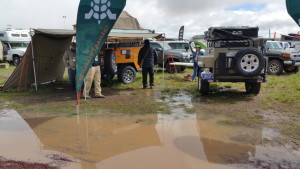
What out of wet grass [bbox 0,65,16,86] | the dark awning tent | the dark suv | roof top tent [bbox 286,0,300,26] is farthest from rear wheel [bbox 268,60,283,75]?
wet grass [bbox 0,65,16,86]

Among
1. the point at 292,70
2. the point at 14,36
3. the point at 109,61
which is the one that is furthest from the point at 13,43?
the point at 292,70

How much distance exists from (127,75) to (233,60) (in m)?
4.68

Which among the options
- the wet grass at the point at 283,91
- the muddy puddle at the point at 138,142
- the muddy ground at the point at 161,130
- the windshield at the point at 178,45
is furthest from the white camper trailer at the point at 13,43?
the wet grass at the point at 283,91

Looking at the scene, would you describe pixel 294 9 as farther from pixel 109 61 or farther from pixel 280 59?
pixel 280 59

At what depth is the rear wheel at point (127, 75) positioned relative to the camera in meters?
11.0

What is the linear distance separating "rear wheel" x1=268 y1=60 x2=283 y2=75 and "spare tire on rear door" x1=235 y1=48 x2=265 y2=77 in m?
6.79

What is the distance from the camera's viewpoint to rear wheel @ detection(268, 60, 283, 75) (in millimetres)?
13594

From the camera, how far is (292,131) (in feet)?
17.5

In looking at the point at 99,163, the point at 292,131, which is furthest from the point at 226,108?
the point at 99,163

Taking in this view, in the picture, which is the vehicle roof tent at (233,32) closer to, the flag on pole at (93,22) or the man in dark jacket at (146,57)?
the man in dark jacket at (146,57)

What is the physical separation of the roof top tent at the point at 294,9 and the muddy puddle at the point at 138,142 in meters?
2.08

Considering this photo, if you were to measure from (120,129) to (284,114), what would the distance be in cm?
395

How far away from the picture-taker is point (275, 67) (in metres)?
13.7

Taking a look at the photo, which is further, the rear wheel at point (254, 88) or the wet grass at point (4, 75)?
the wet grass at point (4, 75)
